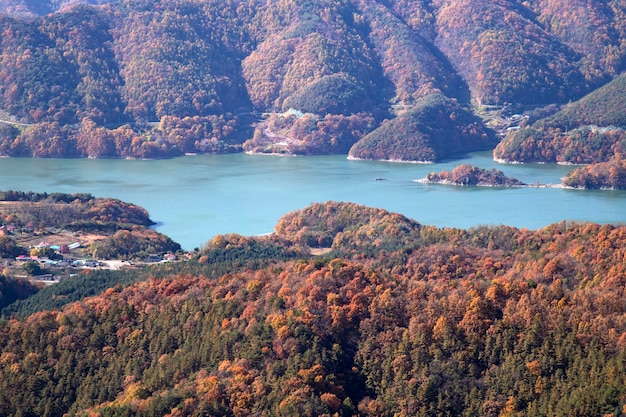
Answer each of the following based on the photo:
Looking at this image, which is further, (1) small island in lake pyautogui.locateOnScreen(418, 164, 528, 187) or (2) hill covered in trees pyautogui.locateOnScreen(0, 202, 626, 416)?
(1) small island in lake pyautogui.locateOnScreen(418, 164, 528, 187)

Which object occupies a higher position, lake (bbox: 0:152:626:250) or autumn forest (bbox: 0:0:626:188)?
autumn forest (bbox: 0:0:626:188)

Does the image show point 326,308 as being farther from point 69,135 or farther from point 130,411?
point 69,135

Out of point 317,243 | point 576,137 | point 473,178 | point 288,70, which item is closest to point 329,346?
point 317,243

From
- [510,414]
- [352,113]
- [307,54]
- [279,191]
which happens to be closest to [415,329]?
[510,414]

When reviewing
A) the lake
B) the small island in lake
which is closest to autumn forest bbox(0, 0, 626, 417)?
the small island in lake

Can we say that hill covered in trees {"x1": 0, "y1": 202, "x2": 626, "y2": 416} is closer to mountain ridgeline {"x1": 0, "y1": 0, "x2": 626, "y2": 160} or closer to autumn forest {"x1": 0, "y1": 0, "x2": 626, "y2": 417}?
autumn forest {"x1": 0, "y1": 0, "x2": 626, "y2": 417}

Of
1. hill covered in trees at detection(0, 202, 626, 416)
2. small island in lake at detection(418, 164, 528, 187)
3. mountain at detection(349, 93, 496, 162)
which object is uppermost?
mountain at detection(349, 93, 496, 162)
